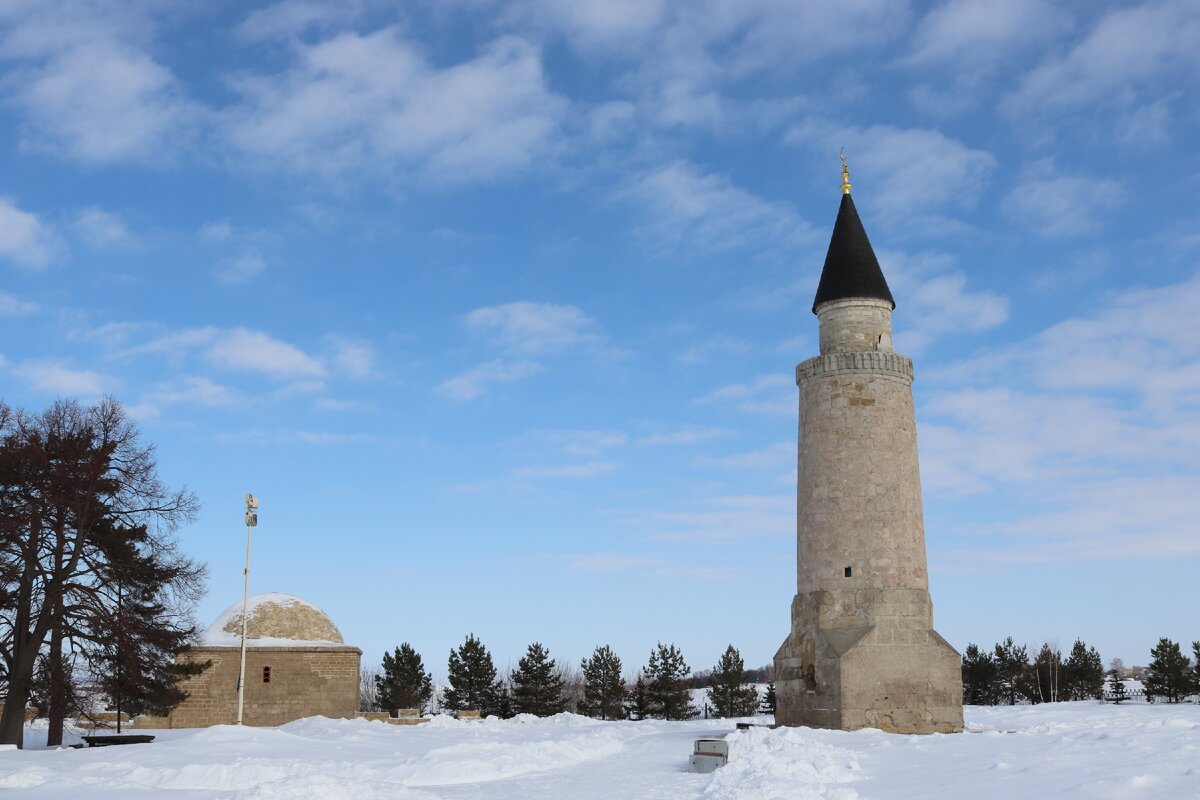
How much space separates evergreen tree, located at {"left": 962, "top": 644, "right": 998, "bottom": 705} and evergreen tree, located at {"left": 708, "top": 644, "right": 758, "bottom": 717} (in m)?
13.9

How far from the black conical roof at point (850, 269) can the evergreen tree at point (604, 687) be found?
3728 centimetres

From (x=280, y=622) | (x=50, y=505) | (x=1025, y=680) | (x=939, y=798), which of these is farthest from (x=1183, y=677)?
(x=50, y=505)

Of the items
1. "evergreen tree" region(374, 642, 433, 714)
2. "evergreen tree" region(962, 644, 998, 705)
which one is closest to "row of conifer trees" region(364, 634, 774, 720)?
"evergreen tree" region(374, 642, 433, 714)

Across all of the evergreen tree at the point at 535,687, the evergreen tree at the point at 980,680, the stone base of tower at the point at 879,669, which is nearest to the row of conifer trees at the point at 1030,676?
the evergreen tree at the point at 980,680

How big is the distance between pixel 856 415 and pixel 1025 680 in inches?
1853

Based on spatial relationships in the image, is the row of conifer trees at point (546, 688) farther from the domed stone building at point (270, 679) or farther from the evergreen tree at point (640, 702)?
the domed stone building at point (270, 679)

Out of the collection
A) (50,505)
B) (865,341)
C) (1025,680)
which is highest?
(865,341)

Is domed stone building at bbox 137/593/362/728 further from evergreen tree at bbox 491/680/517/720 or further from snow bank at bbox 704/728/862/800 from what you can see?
snow bank at bbox 704/728/862/800

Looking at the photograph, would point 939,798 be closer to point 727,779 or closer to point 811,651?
point 727,779

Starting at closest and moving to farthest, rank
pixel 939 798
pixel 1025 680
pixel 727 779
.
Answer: pixel 939 798
pixel 727 779
pixel 1025 680

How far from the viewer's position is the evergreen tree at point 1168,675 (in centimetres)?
5606

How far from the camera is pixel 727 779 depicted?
1600 centimetres

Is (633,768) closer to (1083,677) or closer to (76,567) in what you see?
(76,567)

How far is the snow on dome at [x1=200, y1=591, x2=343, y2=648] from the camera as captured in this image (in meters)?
41.7
